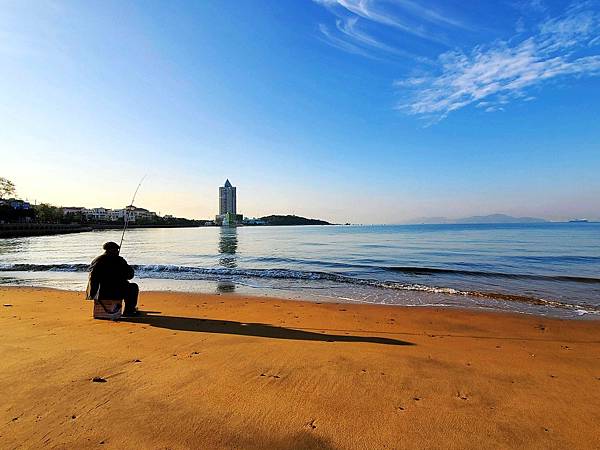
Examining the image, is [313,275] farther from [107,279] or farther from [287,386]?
[287,386]

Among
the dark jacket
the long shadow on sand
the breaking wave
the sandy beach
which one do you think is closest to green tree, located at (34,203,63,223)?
the breaking wave

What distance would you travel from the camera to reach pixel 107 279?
285 inches

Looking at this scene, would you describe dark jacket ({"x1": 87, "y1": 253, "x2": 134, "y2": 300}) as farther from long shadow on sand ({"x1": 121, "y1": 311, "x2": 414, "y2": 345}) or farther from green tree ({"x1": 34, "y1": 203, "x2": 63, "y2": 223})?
green tree ({"x1": 34, "y1": 203, "x2": 63, "y2": 223})

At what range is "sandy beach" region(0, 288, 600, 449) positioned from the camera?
2.88 m

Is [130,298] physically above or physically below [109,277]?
below

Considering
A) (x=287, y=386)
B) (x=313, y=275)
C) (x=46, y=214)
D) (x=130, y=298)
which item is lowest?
(x=313, y=275)

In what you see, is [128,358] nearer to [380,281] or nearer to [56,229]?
[380,281]

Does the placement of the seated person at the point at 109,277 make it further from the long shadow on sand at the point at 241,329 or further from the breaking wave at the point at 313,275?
the breaking wave at the point at 313,275

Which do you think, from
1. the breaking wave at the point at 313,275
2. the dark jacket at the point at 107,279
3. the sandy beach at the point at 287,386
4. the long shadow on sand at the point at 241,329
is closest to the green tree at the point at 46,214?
the breaking wave at the point at 313,275

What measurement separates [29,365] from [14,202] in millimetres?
126458

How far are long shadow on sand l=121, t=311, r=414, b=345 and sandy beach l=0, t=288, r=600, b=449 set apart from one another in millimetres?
54

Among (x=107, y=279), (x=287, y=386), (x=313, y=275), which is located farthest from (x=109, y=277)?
(x=313, y=275)

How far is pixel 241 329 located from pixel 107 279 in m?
3.06

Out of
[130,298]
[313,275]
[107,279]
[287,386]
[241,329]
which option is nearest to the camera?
[287,386]
